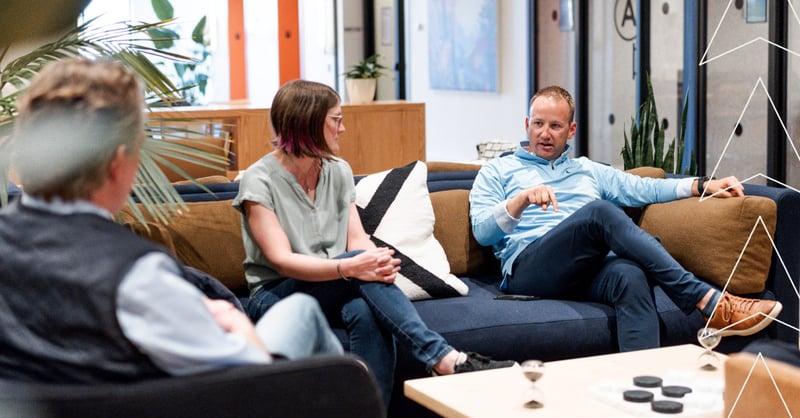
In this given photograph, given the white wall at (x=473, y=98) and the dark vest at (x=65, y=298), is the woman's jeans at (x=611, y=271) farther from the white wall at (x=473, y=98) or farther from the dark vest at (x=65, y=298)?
the white wall at (x=473, y=98)

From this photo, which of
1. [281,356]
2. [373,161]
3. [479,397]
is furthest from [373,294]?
[373,161]

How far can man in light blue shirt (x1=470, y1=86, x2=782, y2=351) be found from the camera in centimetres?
287

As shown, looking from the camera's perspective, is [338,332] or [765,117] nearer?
[338,332]

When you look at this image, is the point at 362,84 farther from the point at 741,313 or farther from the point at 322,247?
the point at 741,313

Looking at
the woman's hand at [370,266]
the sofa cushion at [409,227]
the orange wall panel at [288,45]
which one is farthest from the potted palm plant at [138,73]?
the orange wall panel at [288,45]

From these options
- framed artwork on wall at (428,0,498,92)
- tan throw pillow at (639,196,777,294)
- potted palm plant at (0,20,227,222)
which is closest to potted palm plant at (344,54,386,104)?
framed artwork on wall at (428,0,498,92)

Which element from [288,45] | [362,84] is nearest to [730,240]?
[362,84]

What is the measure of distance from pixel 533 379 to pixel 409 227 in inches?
47.1

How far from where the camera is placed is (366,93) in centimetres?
722

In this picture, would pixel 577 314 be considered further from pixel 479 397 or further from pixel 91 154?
pixel 91 154

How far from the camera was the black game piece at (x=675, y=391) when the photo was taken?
2.06 m

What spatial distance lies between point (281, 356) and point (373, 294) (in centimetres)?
144

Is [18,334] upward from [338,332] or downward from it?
upward

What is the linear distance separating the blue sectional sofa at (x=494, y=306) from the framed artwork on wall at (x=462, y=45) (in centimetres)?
627
